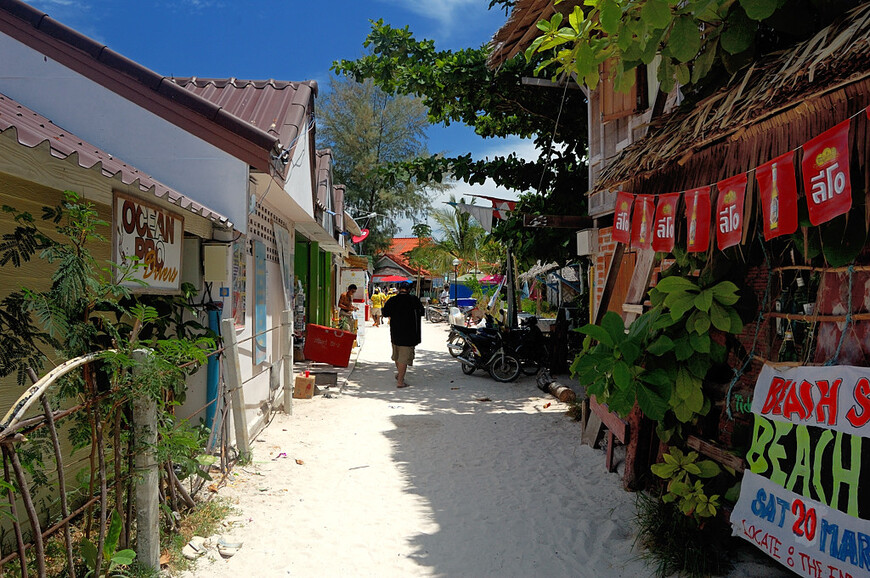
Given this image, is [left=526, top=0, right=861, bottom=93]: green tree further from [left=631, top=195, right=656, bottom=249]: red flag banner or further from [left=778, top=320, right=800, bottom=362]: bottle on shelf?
[left=778, top=320, right=800, bottom=362]: bottle on shelf

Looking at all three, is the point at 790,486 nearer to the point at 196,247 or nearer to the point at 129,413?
the point at 129,413

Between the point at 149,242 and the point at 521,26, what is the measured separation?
15.1 feet

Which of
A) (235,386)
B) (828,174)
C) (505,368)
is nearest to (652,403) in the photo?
(828,174)

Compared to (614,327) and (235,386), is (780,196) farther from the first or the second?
(235,386)

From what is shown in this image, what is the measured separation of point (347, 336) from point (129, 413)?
19.6 feet

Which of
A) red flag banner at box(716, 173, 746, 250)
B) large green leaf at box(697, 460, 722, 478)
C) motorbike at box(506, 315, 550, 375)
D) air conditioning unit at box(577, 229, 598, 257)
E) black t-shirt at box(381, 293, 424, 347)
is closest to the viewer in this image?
red flag banner at box(716, 173, 746, 250)

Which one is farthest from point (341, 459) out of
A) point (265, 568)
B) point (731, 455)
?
point (731, 455)

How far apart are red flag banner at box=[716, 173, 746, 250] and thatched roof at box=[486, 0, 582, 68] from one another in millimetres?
3199

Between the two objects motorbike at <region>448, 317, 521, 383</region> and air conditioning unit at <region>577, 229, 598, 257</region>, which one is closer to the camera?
air conditioning unit at <region>577, 229, 598, 257</region>

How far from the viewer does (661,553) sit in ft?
11.0

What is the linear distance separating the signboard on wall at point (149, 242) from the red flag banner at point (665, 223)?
3.32m

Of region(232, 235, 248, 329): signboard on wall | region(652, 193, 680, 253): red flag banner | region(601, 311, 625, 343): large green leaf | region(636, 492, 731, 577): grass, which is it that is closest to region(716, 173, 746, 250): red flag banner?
region(652, 193, 680, 253): red flag banner

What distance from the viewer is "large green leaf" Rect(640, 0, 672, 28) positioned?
2316mm

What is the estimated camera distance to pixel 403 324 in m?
9.12
